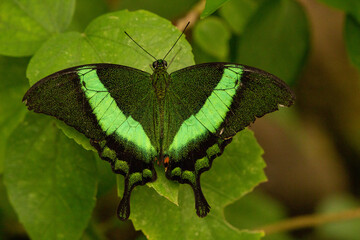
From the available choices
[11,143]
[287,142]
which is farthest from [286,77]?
[287,142]

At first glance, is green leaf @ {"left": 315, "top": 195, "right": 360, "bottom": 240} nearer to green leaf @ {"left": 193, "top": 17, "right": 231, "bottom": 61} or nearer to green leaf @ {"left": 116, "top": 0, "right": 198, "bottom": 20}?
green leaf @ {"left": 193, "top": 17, "right": 231, "bottom": 61}

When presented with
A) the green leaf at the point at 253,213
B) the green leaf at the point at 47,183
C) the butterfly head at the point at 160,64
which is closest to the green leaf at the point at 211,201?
the green leaf at the point at 47,183

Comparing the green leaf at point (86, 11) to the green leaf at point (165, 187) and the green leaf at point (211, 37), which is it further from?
the green leaf at point (165, 187)

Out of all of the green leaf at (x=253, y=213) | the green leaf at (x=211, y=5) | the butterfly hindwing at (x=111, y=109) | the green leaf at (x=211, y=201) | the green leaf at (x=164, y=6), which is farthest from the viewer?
the green leaf at (x=253, y=213)

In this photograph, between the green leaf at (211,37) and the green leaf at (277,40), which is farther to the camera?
the green leaf at (211,37)

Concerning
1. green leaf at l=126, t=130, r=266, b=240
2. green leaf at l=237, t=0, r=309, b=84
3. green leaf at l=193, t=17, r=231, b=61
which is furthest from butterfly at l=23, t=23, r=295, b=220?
green leaf at l=193, t=17, r=231, b=61

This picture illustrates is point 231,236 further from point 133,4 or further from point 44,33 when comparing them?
point 133,4

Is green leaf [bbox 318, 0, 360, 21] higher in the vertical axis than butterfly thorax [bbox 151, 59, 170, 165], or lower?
higher
